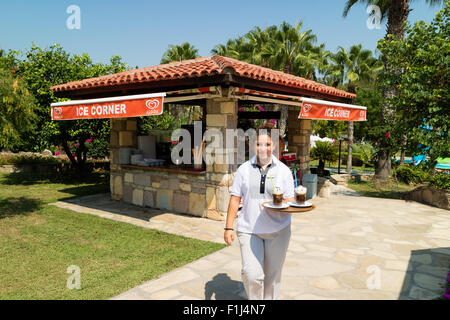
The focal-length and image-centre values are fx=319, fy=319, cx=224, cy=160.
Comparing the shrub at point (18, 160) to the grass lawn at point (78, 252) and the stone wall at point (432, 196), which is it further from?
the stone wall at point (432, 196)

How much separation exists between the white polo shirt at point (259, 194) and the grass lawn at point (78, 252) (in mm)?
2067

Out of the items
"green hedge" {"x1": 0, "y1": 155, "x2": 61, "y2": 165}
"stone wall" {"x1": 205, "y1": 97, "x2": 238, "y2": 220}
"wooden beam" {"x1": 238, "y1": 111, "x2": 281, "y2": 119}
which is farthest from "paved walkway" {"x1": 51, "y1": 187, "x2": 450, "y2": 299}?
"green hedge" {"x1": 0, "y1": 155, "x2": 61, "y2": 165}

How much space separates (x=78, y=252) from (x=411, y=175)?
14141mm

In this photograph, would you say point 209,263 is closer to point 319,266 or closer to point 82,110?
point 319,266

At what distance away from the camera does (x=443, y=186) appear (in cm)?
955

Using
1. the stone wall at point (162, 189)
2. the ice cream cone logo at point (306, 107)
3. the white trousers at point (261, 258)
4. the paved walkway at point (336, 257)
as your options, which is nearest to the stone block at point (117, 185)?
the stone wall at point (162, 189)

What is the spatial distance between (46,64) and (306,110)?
1033cm

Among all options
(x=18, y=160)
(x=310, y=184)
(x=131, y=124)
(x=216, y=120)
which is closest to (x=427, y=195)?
(x=310, y=184)

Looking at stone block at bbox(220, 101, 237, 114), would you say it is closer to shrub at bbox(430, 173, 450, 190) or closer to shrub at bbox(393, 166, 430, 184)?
shrub at bbox(430, 173, 450, 190)

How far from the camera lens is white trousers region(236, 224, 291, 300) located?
2.89 m

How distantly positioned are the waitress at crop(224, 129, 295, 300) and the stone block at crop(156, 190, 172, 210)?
4958 mm

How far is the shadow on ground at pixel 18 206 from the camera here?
25.7 feet

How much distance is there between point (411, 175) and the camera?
566 inches

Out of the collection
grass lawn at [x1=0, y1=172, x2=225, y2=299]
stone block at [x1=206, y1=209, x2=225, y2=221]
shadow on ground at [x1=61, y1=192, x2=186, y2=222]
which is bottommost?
grass lawn at [x1=0, y1=172, x2=225, y2=299]
